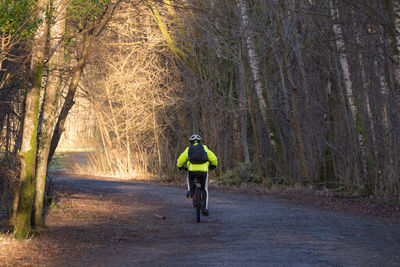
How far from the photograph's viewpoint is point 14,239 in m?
10.8

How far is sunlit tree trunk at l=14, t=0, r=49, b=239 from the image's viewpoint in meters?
10.9

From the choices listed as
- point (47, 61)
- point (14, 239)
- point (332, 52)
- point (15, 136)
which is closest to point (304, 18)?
point (332, 52)

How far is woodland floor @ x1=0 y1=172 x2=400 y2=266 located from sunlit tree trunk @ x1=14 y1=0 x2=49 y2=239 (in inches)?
17.1

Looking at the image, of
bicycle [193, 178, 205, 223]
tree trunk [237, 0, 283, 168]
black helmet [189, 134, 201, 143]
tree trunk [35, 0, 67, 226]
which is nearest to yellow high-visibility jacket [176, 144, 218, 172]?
black helmet [189, 134, 201, 143]

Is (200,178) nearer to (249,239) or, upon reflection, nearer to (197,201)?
(197,201)

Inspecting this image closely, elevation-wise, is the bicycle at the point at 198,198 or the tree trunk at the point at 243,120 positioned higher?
the tree trunk at the point at 243,120

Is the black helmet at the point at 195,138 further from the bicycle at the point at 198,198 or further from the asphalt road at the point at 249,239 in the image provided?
the asphalt road at the point at 249,239

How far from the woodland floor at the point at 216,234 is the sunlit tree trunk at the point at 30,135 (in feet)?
1.42

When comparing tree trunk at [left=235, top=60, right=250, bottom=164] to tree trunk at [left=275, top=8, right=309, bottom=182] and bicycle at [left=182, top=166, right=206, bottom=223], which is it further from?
bicycle at [left=182, top=166, right=206, bottom=223]

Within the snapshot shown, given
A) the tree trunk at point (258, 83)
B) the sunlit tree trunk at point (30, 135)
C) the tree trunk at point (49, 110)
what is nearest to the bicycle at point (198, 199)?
the tree trunk at point (49, 110)

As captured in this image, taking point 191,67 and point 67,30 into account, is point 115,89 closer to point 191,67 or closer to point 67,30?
point 191,67

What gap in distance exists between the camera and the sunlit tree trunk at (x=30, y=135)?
429 inches

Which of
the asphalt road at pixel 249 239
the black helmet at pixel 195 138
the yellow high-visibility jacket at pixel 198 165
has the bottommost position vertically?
the asphalt road at pixel 249 239

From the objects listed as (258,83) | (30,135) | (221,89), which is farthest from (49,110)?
(221,89)
